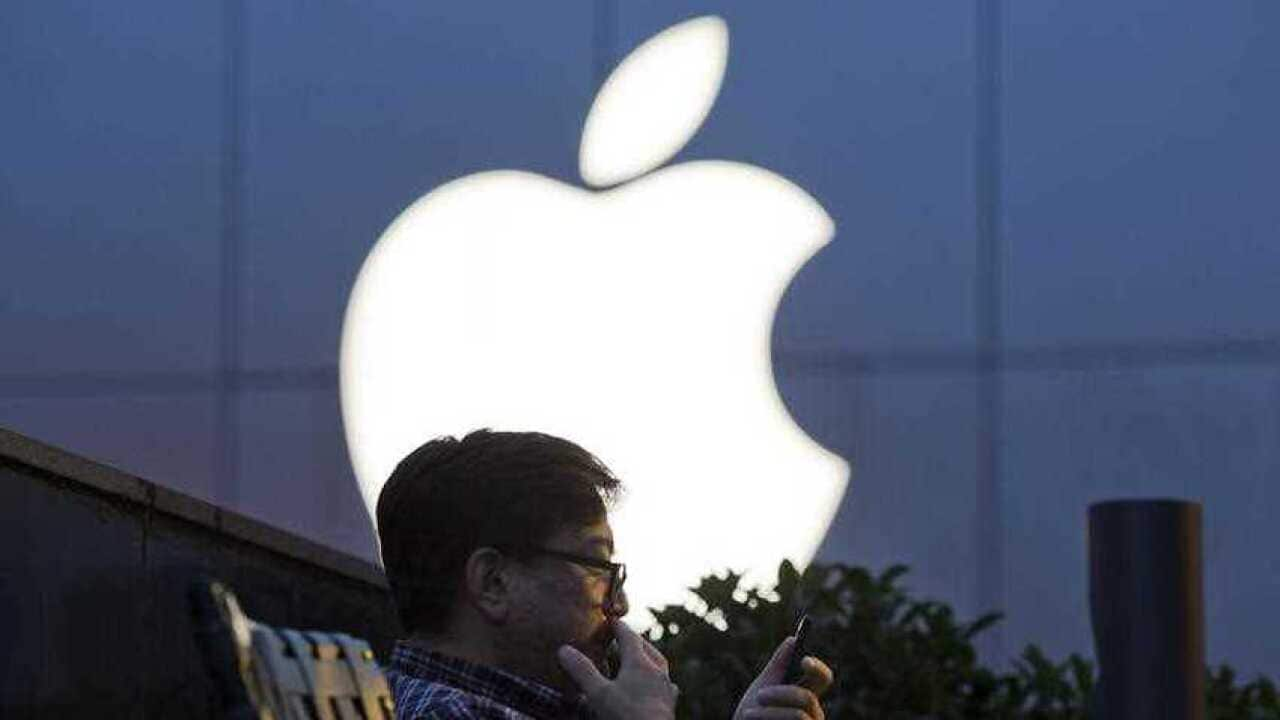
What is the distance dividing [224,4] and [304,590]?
2931mm

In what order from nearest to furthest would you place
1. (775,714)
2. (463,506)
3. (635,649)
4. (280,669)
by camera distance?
(280,669)
(775,714)
(635,649)
(463,506)

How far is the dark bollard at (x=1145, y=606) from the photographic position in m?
1.59

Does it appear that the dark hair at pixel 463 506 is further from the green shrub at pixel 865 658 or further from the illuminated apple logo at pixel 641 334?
the illuminated apple logo at pixel 641 334

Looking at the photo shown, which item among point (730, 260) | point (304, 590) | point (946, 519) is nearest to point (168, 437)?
point (730, 260)

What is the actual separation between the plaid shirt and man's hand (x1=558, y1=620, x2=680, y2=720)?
40 mm

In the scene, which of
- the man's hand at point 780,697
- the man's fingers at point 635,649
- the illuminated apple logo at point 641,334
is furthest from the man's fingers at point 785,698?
the illuminated apple logo at point 641,334

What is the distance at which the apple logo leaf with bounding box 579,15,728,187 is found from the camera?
6.84 m

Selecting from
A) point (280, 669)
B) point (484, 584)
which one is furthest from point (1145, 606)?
point (484, 584)

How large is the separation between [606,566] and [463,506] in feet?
0.60

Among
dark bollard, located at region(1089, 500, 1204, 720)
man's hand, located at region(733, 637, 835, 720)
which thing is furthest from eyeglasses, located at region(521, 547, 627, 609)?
dark bollard, located at region(1089, 500, 1204, 720)

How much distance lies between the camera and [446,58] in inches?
285

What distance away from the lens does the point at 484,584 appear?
3129 mm

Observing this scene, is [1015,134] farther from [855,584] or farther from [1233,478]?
[855,584]

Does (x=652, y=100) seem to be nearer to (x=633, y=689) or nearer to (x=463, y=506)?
(x=463, y=506)
